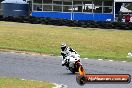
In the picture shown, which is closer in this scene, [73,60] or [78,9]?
[73,60]

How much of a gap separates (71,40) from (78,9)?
20850 mm

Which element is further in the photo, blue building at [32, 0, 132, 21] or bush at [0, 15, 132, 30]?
blue building at [32, 0, 132, 21]

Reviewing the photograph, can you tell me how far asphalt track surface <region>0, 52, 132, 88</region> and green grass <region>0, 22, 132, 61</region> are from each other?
7.65 ft

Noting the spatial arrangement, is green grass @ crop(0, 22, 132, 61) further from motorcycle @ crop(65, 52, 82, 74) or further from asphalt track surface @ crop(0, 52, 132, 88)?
motorcycle @ crop(65, 52, 82, 74)

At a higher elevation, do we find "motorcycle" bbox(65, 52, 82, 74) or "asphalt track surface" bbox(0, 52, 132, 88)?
"motorcycle" bbox(65, 52, 82, 74)

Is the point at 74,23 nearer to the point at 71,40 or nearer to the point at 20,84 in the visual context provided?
the point at 71,40

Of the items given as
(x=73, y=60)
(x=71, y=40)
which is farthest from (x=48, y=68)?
(x=71, y=40)

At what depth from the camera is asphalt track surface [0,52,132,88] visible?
48.0 ft

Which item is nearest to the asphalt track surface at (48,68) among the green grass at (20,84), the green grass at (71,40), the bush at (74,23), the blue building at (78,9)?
the green grass at (20,84)

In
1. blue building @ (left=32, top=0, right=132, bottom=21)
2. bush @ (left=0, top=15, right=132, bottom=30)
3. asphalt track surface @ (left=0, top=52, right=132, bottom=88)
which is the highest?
blue building @ (left=32, top=0, right=132, bottom=21)

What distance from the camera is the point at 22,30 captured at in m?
36.3

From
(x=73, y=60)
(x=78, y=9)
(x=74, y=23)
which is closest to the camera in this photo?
(x=73, y=60)

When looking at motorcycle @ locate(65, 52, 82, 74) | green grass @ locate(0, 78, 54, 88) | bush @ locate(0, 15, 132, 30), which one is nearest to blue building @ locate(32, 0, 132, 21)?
bush @ locate(0, 15, 132, 30)

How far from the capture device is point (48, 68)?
17.9 meters
